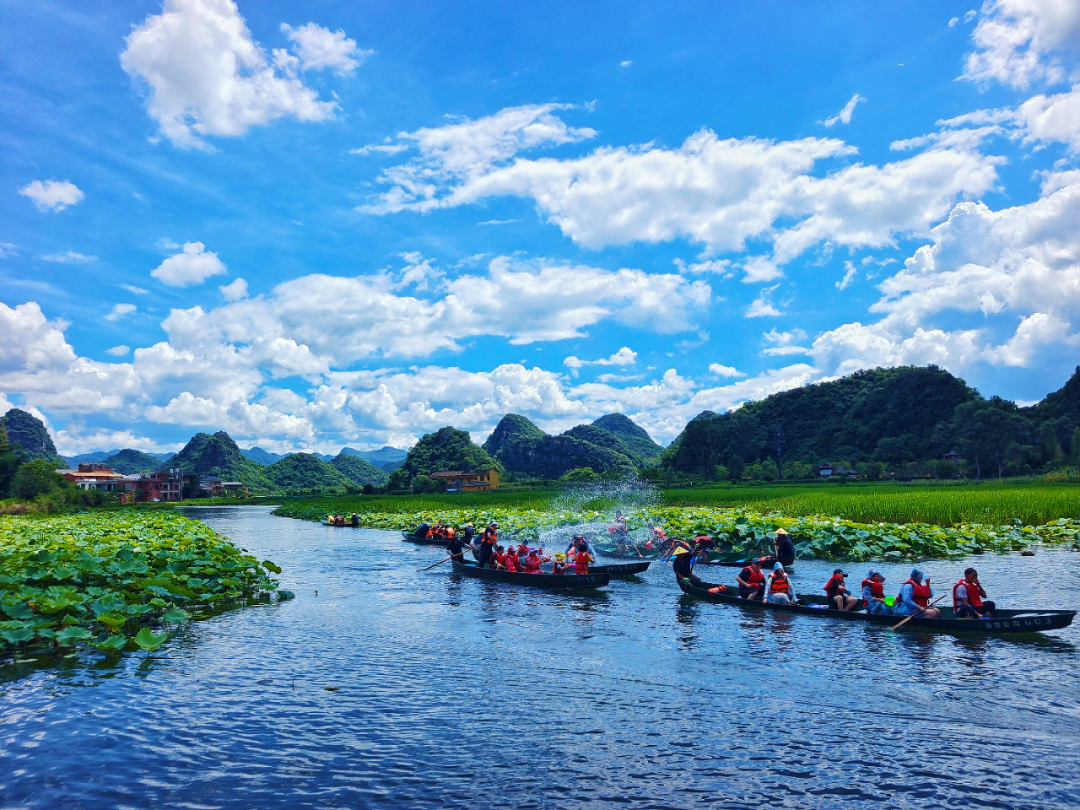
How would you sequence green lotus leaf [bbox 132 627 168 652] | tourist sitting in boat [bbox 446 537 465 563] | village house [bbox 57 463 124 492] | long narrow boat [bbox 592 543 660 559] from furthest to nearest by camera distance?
1. village house [bbox 57 463 124 492]
2. long narrow boat [bbox 592 543 660 559]
3. tourist sitting in boat [bbox 446 537 465 563]
4. green lotus leaf [bbox 132 627 168 652]

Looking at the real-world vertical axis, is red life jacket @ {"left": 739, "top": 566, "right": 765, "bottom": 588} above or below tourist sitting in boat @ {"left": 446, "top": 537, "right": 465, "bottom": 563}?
above

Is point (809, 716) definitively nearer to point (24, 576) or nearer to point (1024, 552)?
point (24, 576)

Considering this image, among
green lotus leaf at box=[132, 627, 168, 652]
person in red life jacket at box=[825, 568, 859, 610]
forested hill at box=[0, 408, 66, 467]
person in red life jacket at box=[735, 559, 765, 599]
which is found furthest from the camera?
forested hill at box=[0, 408, 66, 467]

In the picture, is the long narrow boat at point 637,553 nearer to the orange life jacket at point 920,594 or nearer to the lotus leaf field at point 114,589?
the orange life jacket at point 920,594

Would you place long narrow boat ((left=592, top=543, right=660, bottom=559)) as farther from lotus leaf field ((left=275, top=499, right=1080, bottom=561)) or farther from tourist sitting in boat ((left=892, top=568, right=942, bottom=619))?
tourist sitting in boat ((left=892, top=568, right=942, bottom=619))

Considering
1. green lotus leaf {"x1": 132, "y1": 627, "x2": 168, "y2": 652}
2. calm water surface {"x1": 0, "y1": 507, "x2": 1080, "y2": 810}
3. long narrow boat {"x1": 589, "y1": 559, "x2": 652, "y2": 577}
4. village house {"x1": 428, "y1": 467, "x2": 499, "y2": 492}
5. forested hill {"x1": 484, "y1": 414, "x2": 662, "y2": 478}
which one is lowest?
calm water surface {"x1": 0, "y1": 507, "x2": 1080, "y2": 810}

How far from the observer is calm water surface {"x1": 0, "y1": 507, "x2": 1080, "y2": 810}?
6.80 metres

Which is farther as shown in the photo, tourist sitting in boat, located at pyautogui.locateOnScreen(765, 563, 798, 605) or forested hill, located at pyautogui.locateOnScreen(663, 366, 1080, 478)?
forested hill, located at pyautogui.locateOnScreen(663, 366, 1080, 478)

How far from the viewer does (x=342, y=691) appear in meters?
9.91

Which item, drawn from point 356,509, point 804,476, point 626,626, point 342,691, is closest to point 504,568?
point 626,626

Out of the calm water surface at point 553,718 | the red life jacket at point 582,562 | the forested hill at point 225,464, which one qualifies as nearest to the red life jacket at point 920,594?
the calm water surface at point 553,718

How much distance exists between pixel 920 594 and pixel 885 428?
8325cm

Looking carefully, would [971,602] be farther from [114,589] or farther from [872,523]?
[114,589]

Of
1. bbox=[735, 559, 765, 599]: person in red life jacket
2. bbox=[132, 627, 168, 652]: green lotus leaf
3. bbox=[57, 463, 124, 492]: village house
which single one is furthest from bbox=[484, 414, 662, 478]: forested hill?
bbox=[132, 627, 168, 652]: green lotus leaf
